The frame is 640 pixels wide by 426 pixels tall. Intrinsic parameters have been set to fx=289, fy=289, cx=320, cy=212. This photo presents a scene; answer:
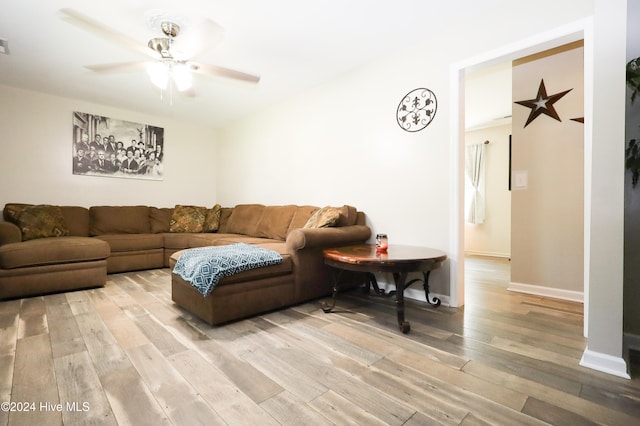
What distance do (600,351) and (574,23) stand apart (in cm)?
208

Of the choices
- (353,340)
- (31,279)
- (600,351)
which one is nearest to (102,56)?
(31,279)

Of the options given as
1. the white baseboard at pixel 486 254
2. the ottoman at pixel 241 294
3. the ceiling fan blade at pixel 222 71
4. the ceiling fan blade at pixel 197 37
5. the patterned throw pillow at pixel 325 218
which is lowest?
the white baseboard at pixel 486 254

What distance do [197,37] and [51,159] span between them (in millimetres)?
3590

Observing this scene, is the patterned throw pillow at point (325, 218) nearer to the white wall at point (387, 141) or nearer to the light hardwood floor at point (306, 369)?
the white wall at point (387, 141)

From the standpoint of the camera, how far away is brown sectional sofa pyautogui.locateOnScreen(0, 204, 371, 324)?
2320mm

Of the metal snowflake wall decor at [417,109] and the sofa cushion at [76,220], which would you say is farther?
the sofa cushion at [76,220]

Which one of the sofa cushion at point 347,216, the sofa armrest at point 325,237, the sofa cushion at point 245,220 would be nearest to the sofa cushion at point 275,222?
the sofa cushion at point 245,220

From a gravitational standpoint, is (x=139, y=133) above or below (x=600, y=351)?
above

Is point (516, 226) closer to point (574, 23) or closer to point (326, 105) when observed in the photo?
point (574, 23)

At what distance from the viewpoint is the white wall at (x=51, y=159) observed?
396 cm

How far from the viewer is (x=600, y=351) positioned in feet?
5.11

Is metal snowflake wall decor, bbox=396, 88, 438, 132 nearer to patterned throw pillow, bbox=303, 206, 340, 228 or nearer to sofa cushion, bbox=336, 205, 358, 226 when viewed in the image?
sofa cushion, bbox=336, 205, 358, 226

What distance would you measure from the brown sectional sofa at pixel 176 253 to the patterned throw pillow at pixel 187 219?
208 mm

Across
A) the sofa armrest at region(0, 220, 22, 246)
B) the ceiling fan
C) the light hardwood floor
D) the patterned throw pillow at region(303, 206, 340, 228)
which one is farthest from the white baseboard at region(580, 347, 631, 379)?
the sofa armrest at region(0, 220, 22, 246)
